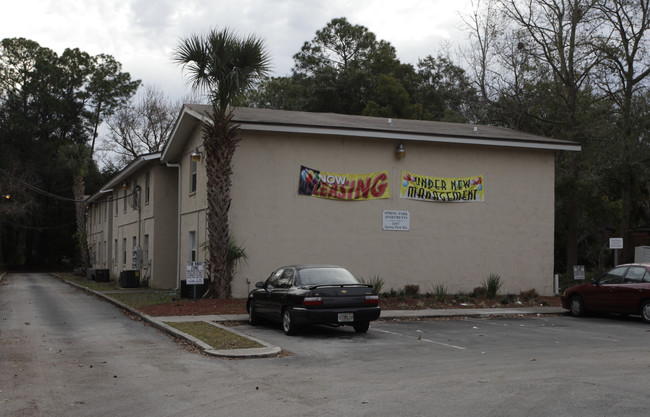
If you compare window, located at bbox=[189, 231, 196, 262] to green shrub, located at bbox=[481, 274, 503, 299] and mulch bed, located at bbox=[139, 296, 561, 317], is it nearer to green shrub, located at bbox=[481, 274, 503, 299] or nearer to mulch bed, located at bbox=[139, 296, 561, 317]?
mulch bed, located at bbox=[139, 296, 561, 317]

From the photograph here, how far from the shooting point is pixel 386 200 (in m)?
22.4

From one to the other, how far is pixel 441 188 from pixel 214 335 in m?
12.6

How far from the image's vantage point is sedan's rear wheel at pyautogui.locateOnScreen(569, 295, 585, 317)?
17797 mm

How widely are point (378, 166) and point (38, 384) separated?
51.3 feet

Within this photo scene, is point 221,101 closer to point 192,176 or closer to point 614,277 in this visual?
point 192,176

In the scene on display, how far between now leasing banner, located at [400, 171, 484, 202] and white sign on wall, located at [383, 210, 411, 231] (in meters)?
0.64

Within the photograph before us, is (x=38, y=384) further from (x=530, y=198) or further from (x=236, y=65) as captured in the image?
(x=530, y=198)

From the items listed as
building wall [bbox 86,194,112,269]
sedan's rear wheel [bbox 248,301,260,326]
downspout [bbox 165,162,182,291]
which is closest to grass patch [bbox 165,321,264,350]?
sedan's rear wheel [bbox 248,301,260,326]

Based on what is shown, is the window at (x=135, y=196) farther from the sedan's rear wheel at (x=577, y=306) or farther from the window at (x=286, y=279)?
the sedan's rear wheel at (x=577, y=306)

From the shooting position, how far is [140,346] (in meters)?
11.9

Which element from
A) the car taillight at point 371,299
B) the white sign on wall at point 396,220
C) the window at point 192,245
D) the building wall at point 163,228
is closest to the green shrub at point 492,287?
the white sign on wall at point 396,220

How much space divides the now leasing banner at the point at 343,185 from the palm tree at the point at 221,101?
9.28 feet

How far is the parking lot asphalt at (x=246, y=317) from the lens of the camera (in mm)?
10766

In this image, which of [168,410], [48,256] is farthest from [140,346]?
[48,256]
